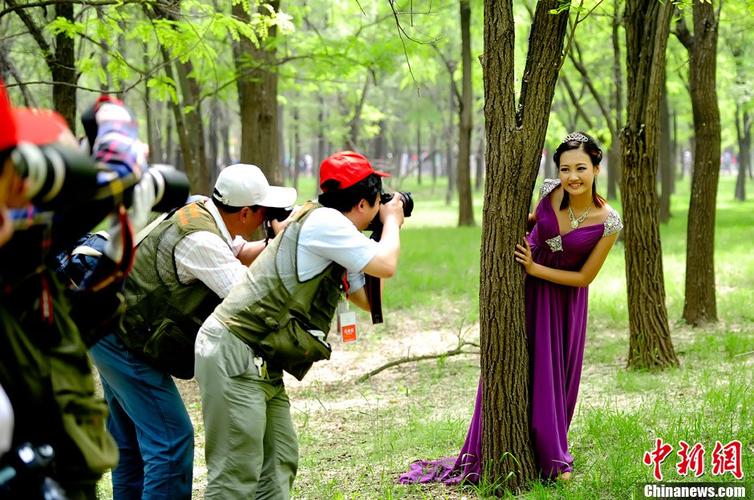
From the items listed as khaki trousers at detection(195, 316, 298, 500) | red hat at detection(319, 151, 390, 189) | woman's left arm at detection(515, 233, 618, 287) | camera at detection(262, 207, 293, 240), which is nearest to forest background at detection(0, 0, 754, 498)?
woman's left arm at detection(515, 233, 618, 287)

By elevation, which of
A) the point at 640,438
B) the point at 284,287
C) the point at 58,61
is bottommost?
the point at 640,438

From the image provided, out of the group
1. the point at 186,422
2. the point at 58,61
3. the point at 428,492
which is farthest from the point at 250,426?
the point at 58,61

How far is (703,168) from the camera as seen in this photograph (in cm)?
848

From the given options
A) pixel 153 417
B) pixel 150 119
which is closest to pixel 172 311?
pixel 153 417

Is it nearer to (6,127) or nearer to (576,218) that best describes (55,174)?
(6,127)

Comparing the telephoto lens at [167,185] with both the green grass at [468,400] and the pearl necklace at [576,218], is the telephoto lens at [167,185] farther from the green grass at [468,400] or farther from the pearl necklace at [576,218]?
the pearl necklace at [576,218]

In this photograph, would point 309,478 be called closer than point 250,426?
No

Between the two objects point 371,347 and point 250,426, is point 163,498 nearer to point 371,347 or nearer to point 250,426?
point 250,426

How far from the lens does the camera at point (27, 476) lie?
1.93 m

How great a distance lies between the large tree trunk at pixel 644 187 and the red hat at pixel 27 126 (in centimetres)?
531

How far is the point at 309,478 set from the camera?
485cm

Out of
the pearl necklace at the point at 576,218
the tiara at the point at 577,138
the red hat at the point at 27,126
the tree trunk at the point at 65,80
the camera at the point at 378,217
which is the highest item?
the tree trunk at the point at 65,80

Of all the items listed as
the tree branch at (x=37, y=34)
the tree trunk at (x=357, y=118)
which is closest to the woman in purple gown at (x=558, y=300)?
the tree branch at (x=37, y=34)

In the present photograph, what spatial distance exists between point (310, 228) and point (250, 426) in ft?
2.77
